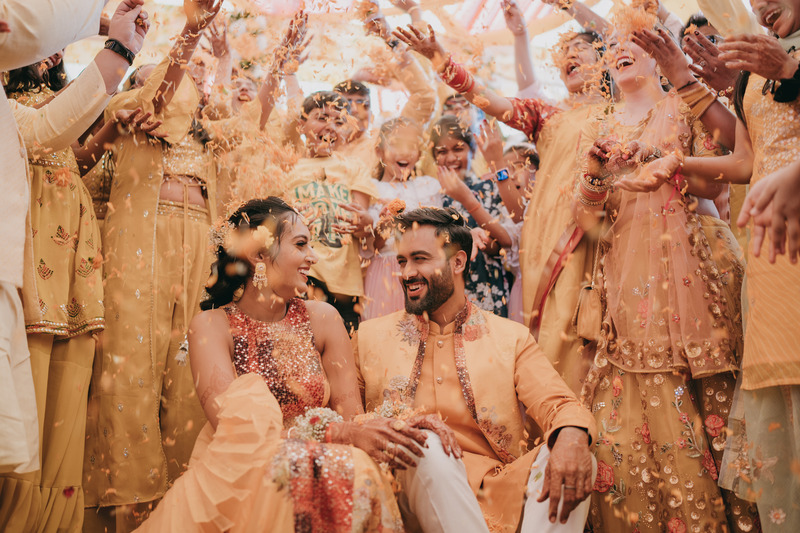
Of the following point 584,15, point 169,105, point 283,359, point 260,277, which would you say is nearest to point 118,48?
point 169,105

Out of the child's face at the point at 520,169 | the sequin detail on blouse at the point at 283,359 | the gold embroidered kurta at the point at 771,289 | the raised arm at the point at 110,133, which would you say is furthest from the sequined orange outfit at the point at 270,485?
the child's face at the point at 520,169

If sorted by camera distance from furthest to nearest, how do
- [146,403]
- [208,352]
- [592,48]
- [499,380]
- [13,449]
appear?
[592,48] → [146,403] → [499,380] → [208,352] → [13,449]

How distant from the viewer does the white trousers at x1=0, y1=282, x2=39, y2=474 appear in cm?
237

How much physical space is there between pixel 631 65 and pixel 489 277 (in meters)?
1.53

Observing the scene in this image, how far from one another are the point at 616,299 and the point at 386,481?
5.16 feet

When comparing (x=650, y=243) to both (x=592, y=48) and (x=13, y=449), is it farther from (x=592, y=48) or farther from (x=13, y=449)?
(x=13, y=449)

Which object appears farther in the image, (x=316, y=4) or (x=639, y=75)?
(x=316, y=4)

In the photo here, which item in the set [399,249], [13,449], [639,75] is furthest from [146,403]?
[639,75]

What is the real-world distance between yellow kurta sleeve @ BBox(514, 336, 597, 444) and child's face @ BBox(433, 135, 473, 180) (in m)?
1.79

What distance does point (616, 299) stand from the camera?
3.47 metres

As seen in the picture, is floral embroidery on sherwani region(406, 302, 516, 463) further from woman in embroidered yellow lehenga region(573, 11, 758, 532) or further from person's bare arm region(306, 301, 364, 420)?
woman in embroidered yellow lehenga region(573, 11, 758, 532)

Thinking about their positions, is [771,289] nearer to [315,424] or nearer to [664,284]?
[664,284]

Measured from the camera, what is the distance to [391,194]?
485cm

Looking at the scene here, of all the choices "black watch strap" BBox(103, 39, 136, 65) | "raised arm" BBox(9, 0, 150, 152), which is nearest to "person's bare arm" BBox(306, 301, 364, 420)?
"raised arm" BBox(9, 0, 150, 152)
